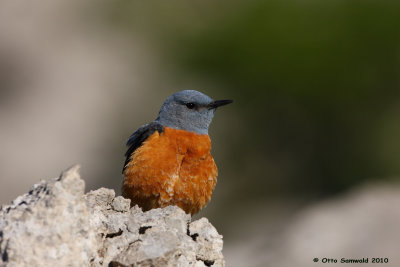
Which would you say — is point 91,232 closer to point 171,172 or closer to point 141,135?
point 171,172

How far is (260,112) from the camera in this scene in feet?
73.6

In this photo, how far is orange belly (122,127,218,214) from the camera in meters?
8.30

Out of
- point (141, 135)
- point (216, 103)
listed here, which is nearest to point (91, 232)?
point (141, 135)

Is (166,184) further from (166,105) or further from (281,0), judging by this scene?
(281,0)

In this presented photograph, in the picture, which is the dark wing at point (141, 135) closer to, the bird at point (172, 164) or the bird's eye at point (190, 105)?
the bird at point (172, 164)

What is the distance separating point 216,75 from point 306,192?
536 cm

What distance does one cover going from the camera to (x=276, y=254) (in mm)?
13320

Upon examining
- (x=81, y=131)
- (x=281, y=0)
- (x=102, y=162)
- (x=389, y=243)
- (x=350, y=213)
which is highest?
(x=281, y=0)

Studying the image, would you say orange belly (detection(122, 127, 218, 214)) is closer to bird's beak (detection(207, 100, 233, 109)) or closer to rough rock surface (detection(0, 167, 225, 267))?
bird's beak (detection(207, 100, 233, 109))

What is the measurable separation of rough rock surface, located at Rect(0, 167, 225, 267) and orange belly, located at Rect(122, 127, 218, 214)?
63.8 inches

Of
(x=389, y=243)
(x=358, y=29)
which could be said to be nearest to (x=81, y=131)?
(x=358, y=29)

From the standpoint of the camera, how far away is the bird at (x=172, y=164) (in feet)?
27.3

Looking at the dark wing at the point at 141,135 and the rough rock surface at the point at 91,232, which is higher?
the dark wing at the point at 141,135

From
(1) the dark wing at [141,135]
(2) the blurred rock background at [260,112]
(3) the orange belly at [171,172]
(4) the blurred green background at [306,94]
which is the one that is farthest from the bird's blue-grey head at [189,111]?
(4) the blurred green background at [306,94]
